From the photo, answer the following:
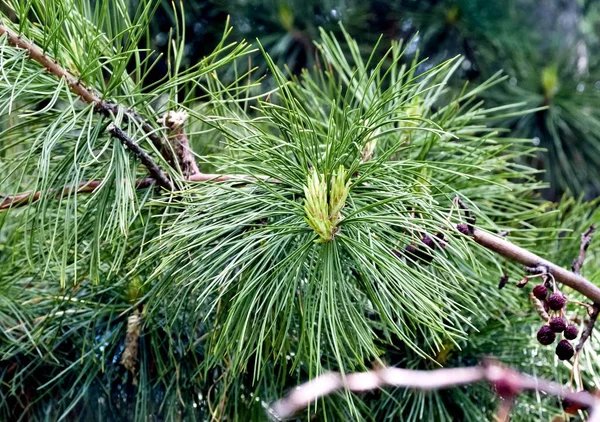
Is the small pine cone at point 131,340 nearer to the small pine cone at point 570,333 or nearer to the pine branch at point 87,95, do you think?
the pine branch at point 87,95

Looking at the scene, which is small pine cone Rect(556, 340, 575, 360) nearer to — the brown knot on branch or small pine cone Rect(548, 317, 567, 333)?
small pine cone Rect(548, 317, 567, 333)

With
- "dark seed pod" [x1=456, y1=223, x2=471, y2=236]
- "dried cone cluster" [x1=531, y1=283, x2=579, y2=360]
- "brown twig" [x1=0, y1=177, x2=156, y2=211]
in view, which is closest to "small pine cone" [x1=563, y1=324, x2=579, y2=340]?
"dried cone cluster" [x1=531, y1=283, x2=579, y2=360]

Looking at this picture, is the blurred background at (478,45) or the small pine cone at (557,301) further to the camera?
the blurred background at (478,45)

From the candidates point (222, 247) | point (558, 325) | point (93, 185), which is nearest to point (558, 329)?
point (558, 325)

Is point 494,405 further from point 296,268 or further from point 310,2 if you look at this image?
point 310,2

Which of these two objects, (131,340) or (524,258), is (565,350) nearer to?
(524,258)

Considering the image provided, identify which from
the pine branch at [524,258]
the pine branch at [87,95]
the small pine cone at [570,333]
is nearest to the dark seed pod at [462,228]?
the pine branch at [524,258]

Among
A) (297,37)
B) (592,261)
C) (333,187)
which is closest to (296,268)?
(333,187)

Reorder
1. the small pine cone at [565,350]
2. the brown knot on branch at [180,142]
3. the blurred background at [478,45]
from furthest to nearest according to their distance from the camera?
1. the blurred background at [478,45]
2. the brown knot on branch at [180,142]
3. the small pine cone at [565,350]
